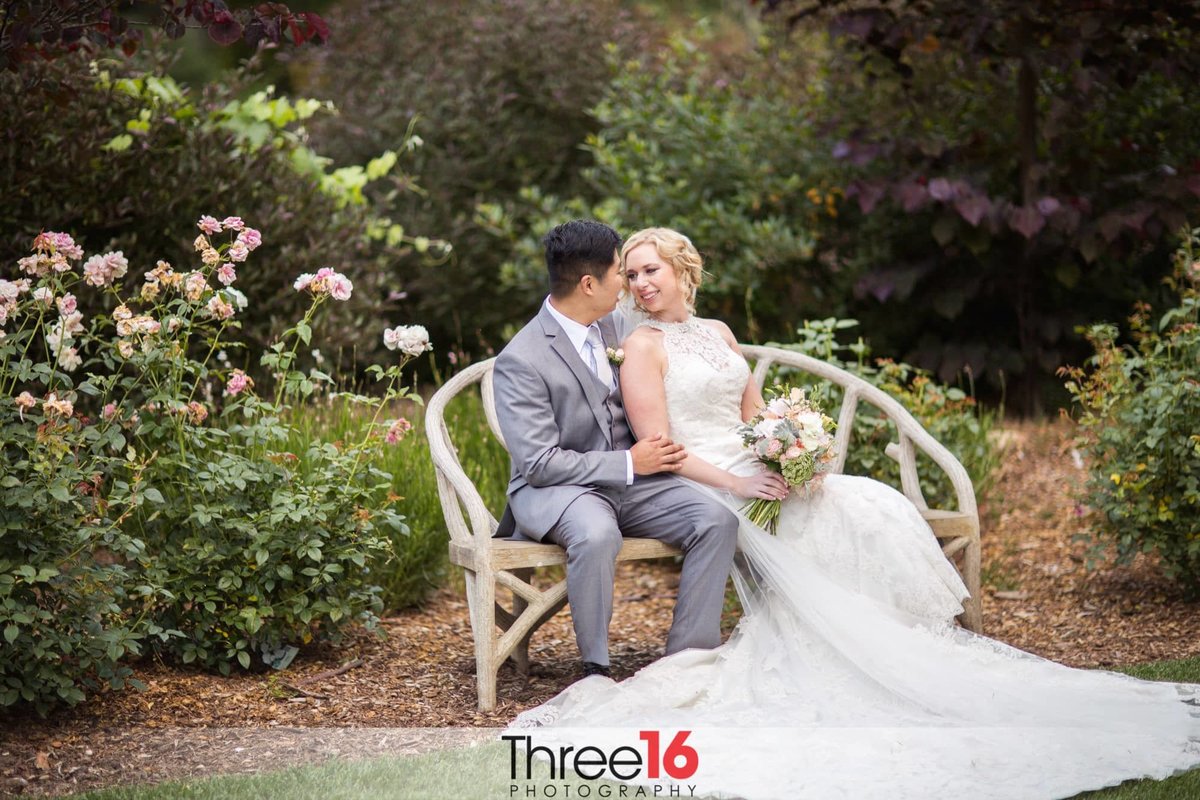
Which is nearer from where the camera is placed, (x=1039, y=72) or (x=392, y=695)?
(x=392, y=695)

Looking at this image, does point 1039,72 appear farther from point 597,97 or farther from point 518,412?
point 518,412

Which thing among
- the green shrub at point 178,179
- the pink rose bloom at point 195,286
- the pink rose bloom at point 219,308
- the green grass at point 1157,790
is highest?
the green shrub at point 178,179

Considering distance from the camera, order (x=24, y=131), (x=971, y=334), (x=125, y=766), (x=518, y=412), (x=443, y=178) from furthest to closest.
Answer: (x=443, y=178), (x=971, y=334), (x=24, y=131), (x=518, y=412), (x=125, y=766)

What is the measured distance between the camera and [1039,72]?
7.19m

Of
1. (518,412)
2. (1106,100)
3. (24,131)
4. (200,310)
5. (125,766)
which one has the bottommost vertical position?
(125,766)

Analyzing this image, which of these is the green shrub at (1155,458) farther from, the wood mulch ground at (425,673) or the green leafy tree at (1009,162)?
the green leafy tree at (1009,162)

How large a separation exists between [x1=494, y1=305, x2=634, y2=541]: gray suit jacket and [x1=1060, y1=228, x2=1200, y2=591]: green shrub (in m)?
2.03

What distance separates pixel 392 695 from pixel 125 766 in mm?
910

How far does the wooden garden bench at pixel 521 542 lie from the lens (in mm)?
3777

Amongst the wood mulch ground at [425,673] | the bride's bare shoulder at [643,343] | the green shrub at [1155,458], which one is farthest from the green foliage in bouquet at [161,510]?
the green shrub at [1155,458]

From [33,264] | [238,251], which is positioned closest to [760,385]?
[238,251]

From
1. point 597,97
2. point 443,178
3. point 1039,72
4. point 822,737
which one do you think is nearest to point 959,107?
point 1039,72

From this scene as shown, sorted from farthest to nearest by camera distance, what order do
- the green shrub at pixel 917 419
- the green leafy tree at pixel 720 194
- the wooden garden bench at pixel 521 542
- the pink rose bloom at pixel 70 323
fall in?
the green leafy tree at pixel 720 194 → the green shrub at pixel 917 419 → the wooden garden bench at pixel 521 542 → the pink rose bloom at pixel 70 323

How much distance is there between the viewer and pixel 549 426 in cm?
390
